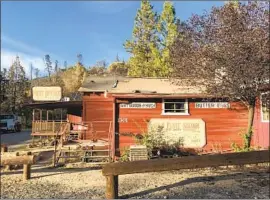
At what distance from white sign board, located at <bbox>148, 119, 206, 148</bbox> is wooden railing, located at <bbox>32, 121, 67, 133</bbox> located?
7.86 m

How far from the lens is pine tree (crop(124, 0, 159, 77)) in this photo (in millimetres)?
25109

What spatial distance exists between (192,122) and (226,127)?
143cm

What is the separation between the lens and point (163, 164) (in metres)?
6.64

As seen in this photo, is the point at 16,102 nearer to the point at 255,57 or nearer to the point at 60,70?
the point at 60,70

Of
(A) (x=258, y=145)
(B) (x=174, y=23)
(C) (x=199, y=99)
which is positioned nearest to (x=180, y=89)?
(C) (x=199, y=99)

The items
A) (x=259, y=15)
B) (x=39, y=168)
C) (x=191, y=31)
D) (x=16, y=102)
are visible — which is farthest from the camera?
(x=191, y=31)

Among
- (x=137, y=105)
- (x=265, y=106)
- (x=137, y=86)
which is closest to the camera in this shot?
(x=265, y=106)

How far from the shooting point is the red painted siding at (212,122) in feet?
43.0

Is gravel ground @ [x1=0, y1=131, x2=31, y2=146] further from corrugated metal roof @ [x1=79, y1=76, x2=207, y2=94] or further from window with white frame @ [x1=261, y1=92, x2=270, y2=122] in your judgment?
window with white frame @ [x1=261, y1=92, x2=270, y2=122]

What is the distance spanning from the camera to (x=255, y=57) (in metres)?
9.91

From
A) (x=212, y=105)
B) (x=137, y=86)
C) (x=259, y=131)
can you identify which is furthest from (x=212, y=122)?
(x=137, y=86)

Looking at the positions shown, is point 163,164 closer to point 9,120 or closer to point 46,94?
point 46,94

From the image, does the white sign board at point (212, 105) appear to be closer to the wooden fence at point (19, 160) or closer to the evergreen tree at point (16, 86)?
the wooden fence at point (19, 160)

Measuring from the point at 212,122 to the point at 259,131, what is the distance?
1.84m
